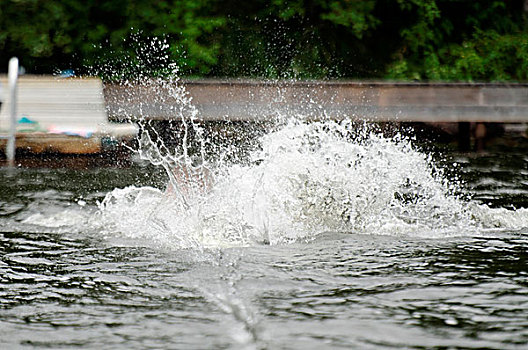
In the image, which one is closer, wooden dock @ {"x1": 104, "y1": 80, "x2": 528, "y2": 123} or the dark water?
the dark water

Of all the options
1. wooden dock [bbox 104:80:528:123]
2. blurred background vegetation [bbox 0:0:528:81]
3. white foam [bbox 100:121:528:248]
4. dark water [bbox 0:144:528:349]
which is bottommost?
dark water [bbox 0:144:528:349]

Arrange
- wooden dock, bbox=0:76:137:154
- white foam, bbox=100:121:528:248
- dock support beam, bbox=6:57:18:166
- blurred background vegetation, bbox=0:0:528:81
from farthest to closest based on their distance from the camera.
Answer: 1. blurred background vegetation, bbox=0:0:528:81
2. wooden dock, bbox=0:76:137:154
3. dock support beam, bbox=6:57:18:166
4. white foam, bbox=100:121:528:248

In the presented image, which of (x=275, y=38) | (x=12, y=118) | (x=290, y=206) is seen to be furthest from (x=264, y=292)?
(x=275, y=38)

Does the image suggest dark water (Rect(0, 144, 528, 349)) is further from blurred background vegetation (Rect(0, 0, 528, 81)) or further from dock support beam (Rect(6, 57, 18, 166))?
blurred background vegetation (Rect(0, 0, 528, 81))

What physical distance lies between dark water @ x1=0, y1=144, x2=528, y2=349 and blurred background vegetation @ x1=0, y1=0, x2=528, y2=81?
11534 mm

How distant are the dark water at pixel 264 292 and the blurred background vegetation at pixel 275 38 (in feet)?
37.8

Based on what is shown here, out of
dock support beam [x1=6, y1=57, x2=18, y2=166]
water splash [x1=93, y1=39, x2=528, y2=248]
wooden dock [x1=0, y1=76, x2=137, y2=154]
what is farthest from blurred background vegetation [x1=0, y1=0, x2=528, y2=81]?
water splash [x1=93, y1=39, x2=528, y2=248]

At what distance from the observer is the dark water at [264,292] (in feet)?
14.8

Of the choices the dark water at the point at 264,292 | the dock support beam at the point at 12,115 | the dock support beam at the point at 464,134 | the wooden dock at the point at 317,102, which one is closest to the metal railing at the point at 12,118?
the dock support beam at the point at 12,115

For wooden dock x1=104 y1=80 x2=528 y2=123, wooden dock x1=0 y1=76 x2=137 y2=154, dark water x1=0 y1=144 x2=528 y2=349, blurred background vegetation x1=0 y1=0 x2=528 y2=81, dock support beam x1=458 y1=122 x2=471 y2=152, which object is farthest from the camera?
blurred background vegetation x1=0 y1=0 x2=528 y2=81

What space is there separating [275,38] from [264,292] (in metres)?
14.8

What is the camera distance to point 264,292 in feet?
17.4

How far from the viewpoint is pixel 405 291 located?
5.36 metres

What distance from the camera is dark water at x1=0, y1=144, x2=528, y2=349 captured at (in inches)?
178
